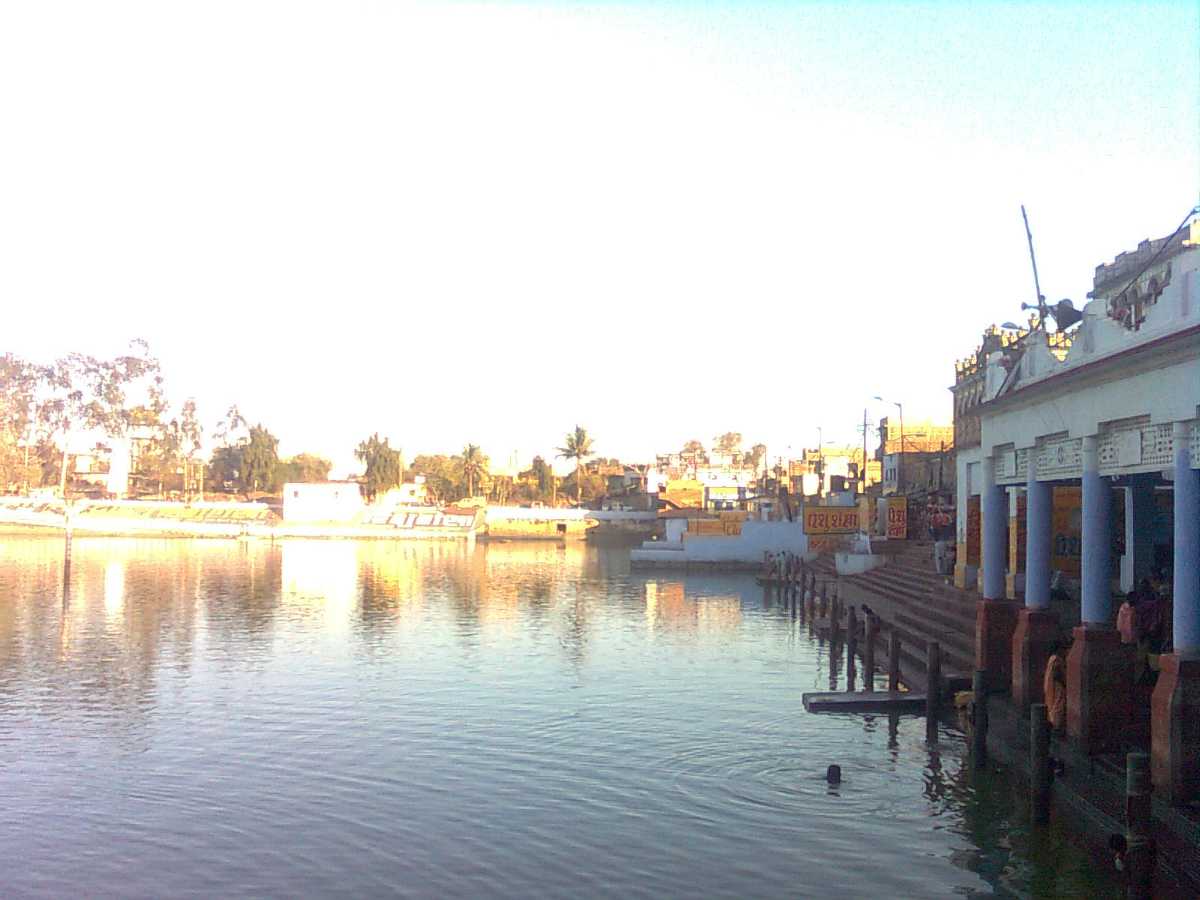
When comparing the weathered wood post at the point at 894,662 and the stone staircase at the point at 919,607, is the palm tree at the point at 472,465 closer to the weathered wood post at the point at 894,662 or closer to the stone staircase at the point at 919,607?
the stone staircase at the point at 919,607

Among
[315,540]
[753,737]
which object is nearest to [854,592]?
[753,737]

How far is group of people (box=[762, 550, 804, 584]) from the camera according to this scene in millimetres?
41188

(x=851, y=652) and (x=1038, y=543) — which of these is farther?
(x=851, y=652)

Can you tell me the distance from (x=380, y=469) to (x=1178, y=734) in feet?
335

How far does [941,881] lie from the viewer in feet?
35.1

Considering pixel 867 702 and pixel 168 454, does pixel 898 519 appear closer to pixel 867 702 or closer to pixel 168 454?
pixel 867 702

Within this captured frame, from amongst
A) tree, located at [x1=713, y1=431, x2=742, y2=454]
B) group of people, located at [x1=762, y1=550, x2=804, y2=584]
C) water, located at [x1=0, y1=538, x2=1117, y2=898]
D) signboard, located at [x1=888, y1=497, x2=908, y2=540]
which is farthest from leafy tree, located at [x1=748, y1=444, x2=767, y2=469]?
water, located at [x1=0, y1=538, x2=1117, y2=898]

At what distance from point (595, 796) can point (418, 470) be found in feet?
366

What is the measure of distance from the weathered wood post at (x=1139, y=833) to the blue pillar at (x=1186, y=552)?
1921 mm

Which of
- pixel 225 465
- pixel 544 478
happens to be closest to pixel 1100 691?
pixel 544 478

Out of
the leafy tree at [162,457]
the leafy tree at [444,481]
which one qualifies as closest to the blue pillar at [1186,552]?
the leafy tree at [444,481]

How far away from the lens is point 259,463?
107 meters

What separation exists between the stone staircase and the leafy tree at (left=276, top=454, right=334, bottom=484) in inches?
3153

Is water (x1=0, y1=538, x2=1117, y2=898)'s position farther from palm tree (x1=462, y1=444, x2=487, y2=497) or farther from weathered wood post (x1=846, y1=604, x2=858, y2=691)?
palm tree (x1=462, y1=444, x2=487, y2=497)
